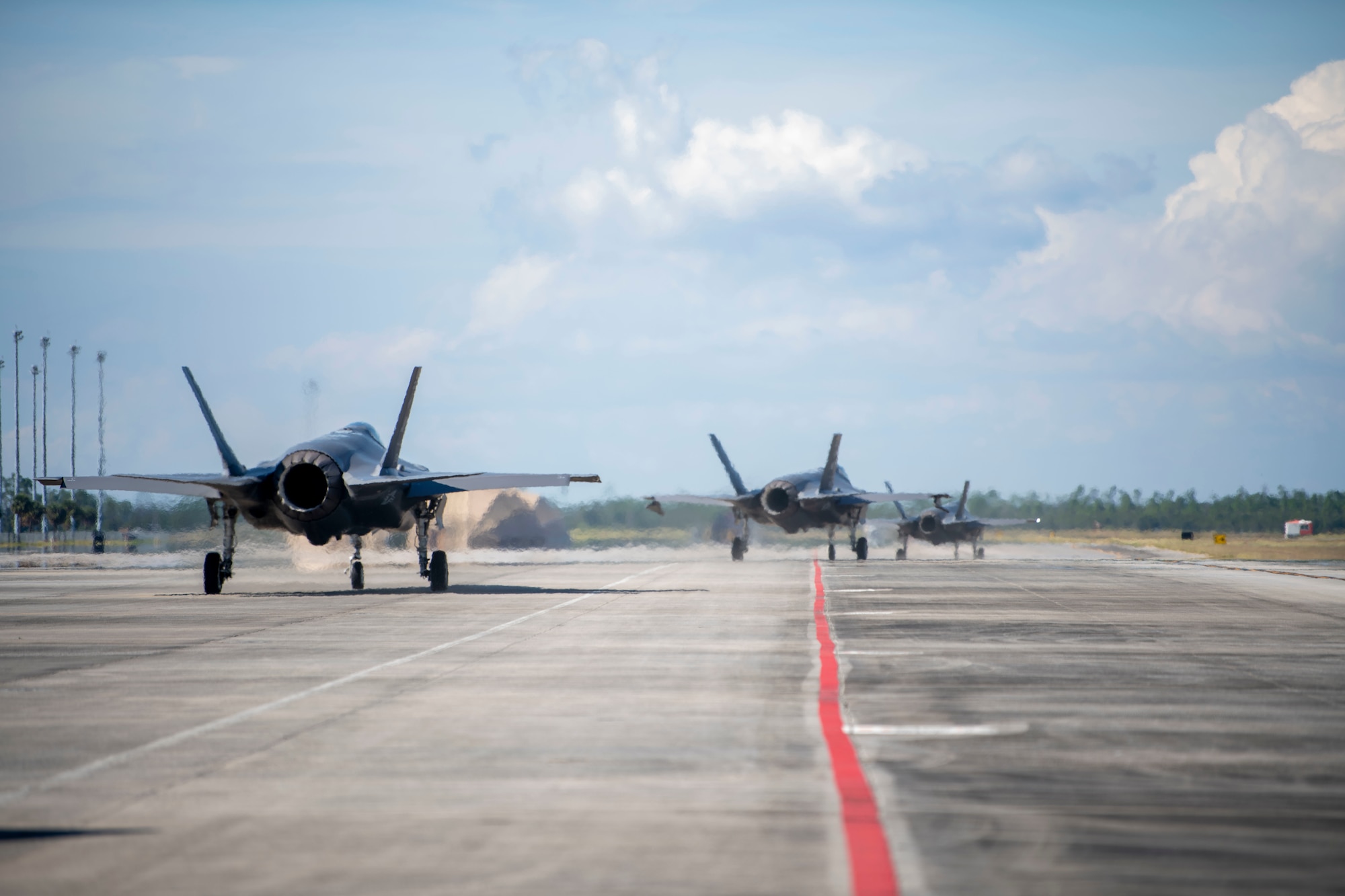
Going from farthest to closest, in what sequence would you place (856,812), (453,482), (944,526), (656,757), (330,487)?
1. (944,526)
2. (453,482)
3. (330,487)
4. (656,757)
5. (856,812)

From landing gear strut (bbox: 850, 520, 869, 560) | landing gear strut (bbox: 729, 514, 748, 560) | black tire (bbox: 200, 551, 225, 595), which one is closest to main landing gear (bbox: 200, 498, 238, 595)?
black tire (bbox: 200, 551, 225, 595)

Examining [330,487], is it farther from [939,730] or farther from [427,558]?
[939,730]

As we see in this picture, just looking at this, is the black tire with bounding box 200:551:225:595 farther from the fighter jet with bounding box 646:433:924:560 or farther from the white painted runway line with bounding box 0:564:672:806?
the fighter jet with bounding box 646:433:924:560

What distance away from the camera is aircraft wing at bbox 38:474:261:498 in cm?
3031

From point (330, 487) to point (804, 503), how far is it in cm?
2888

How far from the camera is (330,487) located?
30.0 meters

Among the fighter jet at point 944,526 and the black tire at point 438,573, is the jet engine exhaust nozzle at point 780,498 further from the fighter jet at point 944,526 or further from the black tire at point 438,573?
the black tire at point 438,573

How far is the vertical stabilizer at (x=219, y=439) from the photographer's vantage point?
31.4 meters

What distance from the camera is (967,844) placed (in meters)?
6.80

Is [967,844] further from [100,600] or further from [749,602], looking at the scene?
[100,600]

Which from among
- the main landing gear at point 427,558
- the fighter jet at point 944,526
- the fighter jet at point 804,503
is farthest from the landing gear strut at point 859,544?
the main landing gear at point 427,558

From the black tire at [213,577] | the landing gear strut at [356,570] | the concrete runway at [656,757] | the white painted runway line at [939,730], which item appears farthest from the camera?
the landing gear strut at [356,570]

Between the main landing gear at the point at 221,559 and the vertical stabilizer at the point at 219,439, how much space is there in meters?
0.79

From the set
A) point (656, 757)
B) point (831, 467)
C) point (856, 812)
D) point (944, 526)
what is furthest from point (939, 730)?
point (944, 526)
